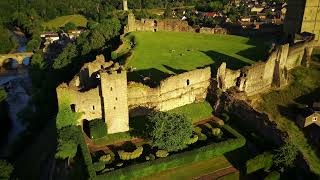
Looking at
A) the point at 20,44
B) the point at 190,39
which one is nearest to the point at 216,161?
the point at 190,39

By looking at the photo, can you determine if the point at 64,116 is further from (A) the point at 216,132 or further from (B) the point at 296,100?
(B) the point at 296,100

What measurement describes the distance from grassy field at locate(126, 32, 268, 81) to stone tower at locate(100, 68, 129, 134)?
33.2 feet

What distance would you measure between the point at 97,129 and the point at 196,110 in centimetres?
1257

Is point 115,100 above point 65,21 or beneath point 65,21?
above

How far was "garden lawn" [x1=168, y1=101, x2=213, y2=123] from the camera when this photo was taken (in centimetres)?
4350

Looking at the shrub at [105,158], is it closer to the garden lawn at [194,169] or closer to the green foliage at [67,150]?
the green foliage at [67,150]

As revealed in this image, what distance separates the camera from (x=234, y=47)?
62969 mm

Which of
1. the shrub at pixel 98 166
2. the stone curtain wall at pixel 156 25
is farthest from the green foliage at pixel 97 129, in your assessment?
the stone curtain wall at pixel 156 25

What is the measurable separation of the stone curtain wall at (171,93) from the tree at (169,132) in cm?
491

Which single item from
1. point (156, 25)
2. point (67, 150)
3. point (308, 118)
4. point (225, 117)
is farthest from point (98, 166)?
point (156, 25)

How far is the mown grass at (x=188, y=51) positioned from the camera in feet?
173

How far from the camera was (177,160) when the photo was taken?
116 feet

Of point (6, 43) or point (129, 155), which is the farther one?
point (6, 43)

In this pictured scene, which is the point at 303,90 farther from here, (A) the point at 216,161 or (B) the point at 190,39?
(B) the point at 190,39
